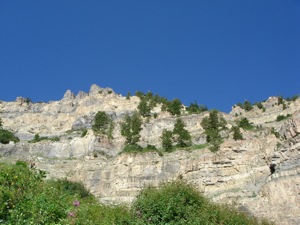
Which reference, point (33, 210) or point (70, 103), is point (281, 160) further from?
point (70, 103)

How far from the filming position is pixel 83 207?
25.3 meters

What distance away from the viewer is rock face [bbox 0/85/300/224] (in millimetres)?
41812

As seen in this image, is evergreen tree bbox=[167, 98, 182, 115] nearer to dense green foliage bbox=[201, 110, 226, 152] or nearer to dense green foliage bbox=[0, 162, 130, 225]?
dense green foliage bbox=[201, 110, 226, 152]

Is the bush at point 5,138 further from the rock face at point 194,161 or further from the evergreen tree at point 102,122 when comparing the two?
the evergreen tree at point 102,122

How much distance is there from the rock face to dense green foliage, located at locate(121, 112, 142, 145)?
1.31 metres

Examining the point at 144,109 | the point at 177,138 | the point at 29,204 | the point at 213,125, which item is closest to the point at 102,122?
the point at 144,109

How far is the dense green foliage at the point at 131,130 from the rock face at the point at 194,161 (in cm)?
131

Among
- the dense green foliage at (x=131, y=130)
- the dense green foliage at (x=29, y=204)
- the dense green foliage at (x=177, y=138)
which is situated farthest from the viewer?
the dense green foliage at (x=131, y=130)

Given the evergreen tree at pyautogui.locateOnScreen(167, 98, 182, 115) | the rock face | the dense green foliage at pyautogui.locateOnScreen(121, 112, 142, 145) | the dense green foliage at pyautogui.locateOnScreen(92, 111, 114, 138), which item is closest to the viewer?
the rock face

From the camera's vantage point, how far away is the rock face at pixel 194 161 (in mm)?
41812

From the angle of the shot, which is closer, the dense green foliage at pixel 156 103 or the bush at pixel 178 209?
the bush at pixel 178 209

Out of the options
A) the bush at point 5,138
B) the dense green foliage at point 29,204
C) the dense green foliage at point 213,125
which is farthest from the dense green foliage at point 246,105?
the dense green foliage at point 29,204

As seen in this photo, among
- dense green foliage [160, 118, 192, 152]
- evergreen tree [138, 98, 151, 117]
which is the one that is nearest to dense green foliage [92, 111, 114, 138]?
evergreen tree [138, 98, 151, 117]

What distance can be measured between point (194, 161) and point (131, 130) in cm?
2447
